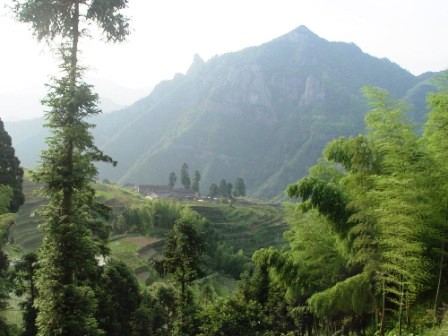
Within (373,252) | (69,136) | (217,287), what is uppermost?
(69,136)

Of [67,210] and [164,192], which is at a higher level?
[67,210]

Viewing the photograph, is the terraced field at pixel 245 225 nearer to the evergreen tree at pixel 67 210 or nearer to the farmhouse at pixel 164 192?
the farmhouse at pixel 164 192

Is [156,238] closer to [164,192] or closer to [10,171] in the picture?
[10,171]

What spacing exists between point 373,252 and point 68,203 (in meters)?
8.01

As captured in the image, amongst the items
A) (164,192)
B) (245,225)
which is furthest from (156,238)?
(164,192)

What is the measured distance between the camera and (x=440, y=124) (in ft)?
38.3

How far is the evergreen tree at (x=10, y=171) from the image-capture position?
1033 inches

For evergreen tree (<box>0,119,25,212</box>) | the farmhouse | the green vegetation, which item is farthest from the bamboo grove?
the farmhouse

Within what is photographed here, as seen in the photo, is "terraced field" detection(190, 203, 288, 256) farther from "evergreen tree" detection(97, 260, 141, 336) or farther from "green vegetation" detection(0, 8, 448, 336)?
"green vegetation" detection(0, 8, 448, 336)

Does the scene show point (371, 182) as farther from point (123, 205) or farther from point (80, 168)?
point (123, 205)

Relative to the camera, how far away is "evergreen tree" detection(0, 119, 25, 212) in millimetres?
26241

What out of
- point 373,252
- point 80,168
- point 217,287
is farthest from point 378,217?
point 217,287

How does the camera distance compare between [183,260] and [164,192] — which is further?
[164,192]

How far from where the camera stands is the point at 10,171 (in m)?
27.4
